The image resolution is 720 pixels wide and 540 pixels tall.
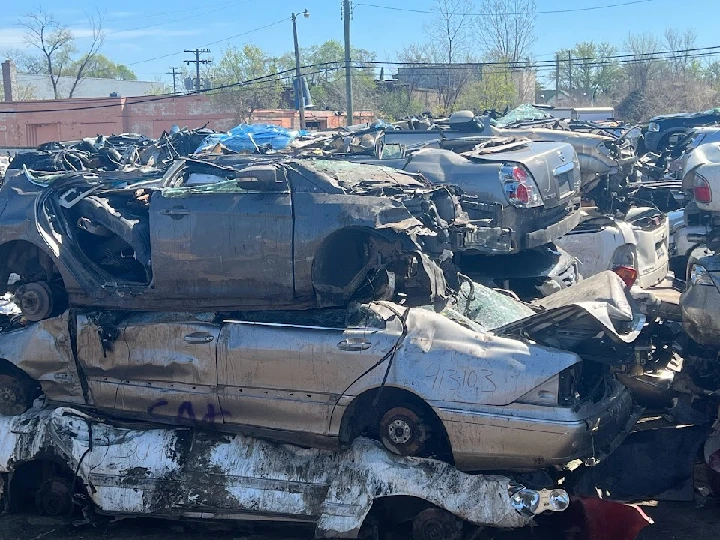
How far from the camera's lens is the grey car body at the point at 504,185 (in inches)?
298

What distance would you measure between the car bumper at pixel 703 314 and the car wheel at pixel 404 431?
2010 millimetres

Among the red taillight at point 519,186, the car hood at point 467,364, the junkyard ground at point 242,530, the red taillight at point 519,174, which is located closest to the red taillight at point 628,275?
the red taillight at point 519,186

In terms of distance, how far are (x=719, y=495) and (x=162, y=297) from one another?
3632mm

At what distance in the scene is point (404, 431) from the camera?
488 cm

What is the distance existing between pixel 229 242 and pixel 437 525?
6.95 ft

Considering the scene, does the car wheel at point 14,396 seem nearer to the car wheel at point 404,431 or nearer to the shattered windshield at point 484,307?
the car wheel at point 404,431

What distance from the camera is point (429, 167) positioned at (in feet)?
26.6

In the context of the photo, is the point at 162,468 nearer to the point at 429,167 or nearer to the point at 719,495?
the point at 719,495

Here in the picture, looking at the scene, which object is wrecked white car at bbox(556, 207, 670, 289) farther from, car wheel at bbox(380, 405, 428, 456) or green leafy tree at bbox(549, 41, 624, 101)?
green leafy tree at bbox(549, 41, 624, 101)

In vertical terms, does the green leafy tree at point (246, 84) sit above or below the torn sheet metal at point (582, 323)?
above

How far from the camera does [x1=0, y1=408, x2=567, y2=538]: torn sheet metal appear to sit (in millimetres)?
4703

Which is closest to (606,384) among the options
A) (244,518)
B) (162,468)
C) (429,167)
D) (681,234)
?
(244,518)

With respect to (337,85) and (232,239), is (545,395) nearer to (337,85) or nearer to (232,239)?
(232,239)

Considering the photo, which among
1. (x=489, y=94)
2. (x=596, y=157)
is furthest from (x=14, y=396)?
(x=489, y=94)
